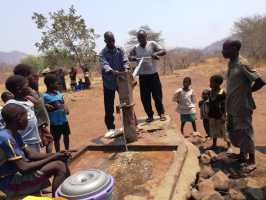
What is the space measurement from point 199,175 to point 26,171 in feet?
7.64

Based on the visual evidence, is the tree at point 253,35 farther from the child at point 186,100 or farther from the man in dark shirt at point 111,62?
the man in dark shirt at point 111,62

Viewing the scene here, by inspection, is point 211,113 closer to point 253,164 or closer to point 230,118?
point 230,118

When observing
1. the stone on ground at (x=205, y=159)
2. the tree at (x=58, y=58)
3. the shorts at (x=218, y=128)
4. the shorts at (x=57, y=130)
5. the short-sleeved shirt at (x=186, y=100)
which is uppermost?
the tree at (x=58, y=58)

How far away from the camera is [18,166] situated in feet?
11.0

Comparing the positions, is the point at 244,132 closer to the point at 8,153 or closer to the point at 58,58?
the point at 8,153

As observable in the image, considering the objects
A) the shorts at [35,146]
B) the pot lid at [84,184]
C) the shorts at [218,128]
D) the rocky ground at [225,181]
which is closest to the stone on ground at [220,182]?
the rocky ground at [225,181]

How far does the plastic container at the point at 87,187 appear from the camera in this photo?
2984 mm

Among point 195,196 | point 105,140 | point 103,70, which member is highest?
point 103,70

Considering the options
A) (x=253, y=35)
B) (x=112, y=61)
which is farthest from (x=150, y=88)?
(x=253, y=35)

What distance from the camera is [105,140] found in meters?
5.88

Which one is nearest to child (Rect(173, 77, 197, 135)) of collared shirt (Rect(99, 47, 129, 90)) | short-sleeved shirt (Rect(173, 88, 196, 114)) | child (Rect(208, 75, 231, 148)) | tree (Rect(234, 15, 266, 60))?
short-sleeved shirt (Rect(173, 88, 196, 114))

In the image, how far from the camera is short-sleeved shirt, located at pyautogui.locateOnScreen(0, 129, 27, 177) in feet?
10.7

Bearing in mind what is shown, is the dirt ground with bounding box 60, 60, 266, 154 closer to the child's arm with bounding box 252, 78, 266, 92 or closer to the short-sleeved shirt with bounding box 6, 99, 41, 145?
the child's arm with bounding box 252, 78, 266, 92

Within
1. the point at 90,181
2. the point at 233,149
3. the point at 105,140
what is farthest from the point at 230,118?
the point at 90,181
